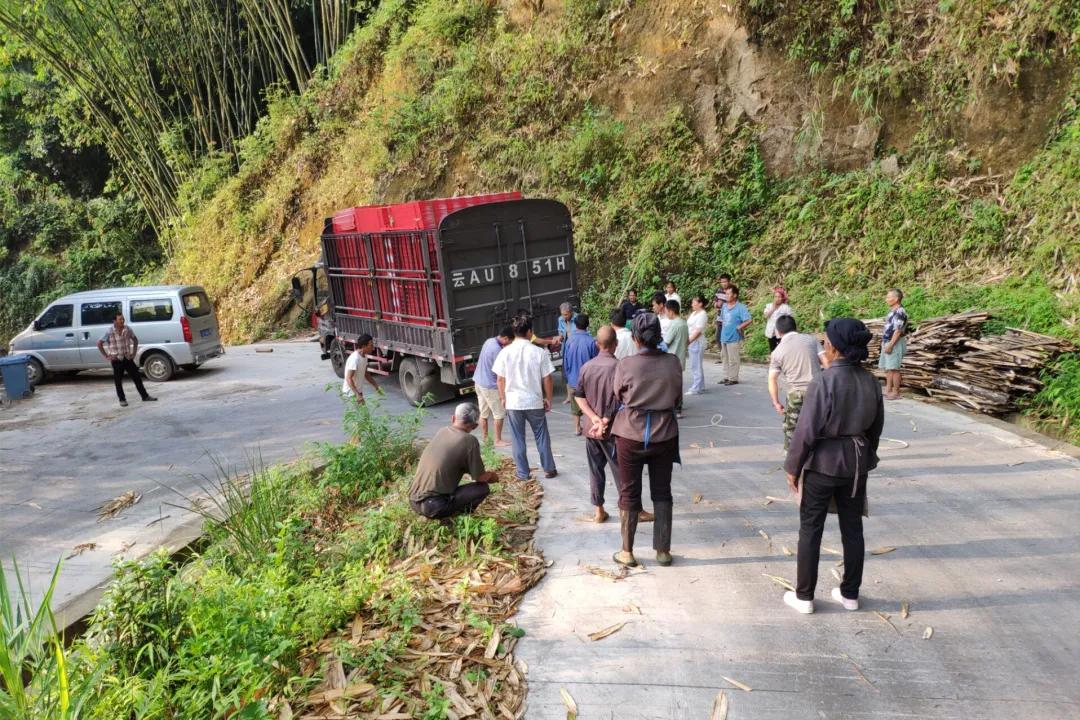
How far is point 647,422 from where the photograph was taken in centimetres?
496

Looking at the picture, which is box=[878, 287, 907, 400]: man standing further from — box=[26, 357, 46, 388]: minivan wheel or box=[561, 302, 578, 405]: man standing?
box=[26, 357, 46, 388]: minivan wheel

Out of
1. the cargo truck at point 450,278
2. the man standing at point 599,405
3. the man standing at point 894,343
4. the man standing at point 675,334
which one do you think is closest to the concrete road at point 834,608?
the man standing at point 599,405

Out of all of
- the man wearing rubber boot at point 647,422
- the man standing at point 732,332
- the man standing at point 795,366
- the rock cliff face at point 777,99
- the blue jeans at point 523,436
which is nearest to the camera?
the man wearing rubber boot at point 647,422

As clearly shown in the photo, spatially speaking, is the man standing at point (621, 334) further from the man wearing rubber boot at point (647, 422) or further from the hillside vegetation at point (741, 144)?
the hillside vegetation at point (741, 144)

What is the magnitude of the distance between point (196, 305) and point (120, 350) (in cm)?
305

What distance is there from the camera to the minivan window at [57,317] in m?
15.1

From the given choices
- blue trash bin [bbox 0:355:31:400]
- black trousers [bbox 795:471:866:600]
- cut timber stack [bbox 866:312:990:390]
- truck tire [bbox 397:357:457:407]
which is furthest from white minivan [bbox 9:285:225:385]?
black trousers [bbox 795:471:866:600]

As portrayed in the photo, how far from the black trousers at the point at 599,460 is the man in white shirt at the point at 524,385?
1151 millimetres

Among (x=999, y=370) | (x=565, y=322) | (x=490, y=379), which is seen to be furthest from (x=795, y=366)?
(x=565, y=322)

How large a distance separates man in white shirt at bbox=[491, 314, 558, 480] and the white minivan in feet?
34.4

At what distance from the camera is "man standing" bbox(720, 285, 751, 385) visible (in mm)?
11000

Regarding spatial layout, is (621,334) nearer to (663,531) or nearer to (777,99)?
(663,531)

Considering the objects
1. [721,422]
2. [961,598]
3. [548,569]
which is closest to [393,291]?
[721,422]

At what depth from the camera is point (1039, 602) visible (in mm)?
4496
